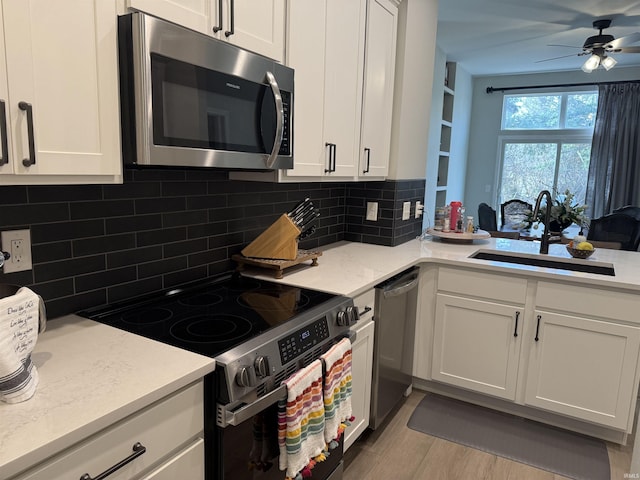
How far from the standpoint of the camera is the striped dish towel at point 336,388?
1.52 m

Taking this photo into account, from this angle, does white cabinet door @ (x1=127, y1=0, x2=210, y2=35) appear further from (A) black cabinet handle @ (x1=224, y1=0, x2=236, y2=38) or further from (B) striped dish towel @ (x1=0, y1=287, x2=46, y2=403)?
(B) striped dish towel @ (x1=0, y1=287, x2=46, y2=403)

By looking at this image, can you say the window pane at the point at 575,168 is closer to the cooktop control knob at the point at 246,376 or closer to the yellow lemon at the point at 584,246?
the yellow lemon at the point at 584,246

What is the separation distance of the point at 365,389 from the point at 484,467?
0.69 meters

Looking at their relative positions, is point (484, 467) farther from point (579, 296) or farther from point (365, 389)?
point (579, 296)

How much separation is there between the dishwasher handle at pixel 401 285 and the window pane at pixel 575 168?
17.2 ft

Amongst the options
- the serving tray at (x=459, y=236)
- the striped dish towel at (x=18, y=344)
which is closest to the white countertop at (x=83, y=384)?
the striped dish towel at (x=18, y=344)

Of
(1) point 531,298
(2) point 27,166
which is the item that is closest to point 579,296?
(1) point 531,298

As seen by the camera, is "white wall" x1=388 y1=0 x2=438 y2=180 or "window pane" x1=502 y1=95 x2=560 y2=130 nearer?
"white wall" x1=388 y1=0 x2=438 y2=180

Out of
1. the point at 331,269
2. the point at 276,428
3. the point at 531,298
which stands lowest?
the point at 276,428

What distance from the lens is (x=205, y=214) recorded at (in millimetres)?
1902

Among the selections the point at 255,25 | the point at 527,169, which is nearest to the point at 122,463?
the point at 255,25

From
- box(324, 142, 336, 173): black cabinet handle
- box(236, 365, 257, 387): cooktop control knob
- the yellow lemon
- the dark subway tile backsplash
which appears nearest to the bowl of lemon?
the yellow lemon

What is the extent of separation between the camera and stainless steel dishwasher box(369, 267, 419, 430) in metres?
2.14

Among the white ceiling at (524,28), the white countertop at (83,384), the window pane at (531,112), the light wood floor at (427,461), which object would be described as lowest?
the light wood floor at (427,461)
